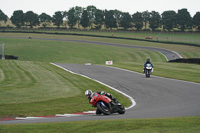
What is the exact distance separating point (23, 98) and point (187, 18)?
141 metres

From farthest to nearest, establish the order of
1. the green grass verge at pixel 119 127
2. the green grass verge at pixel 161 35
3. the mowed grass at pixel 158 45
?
the green grass verge at pixel 161 35 < the mowed grass at pixel 158 45 < the green grass verge at pixel 119 127

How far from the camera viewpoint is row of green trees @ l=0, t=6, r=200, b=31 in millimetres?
147375

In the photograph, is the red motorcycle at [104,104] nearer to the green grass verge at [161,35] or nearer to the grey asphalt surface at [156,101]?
the grey asphalt surface at [156,101]

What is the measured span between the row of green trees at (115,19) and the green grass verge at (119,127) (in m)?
139

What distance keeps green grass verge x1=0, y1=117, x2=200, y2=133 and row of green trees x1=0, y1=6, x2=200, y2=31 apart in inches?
5459

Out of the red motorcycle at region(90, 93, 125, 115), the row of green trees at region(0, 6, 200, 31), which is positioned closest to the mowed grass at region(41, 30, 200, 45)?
the row of green trees at region(0, 6, 200, 31)

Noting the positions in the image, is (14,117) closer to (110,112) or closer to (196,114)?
(110,112)

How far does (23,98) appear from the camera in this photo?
Result: 1485 cm

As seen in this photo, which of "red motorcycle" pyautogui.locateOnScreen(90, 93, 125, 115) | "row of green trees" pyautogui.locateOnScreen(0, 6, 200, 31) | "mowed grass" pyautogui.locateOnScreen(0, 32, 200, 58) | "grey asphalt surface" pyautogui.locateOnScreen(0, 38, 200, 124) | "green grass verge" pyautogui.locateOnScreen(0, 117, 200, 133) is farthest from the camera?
"row of green trees" pyautogui.locateOnScreen(0, 6, 200, 31)

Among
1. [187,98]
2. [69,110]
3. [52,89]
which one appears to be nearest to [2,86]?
[52,89]

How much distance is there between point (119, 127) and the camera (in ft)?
28.7

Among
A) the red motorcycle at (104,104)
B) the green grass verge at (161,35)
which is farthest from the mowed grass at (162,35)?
the red motorcycle at (104,104)

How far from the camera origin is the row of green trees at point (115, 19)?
147375 mm

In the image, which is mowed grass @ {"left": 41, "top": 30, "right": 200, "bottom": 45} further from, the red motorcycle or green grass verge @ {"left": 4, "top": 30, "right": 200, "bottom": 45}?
the red motorcycle
